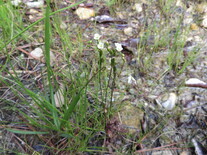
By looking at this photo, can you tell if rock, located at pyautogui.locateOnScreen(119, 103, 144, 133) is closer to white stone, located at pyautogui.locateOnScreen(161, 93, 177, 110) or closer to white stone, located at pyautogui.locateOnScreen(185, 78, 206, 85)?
white stone, located at pyautogui.locateOnScreen(161, 93, 177, 110)

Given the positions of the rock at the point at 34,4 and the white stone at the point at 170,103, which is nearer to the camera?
the white stone at the point at 170,103

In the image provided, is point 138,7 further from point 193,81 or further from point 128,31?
point 193,81

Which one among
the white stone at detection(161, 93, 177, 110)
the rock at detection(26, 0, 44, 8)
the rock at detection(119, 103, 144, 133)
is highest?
the rock at detection(26, 0, 44, 8)

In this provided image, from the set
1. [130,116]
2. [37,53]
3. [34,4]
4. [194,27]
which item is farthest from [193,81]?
[34,4]

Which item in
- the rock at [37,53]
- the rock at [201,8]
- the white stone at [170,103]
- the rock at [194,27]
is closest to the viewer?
the white stone at [170,103]

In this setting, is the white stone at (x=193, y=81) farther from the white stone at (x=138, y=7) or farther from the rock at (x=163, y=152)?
the white stone at (x=138, y=7)

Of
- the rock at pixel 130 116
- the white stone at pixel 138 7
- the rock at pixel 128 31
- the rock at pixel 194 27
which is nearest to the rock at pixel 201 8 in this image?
the rock at pixel 194 27

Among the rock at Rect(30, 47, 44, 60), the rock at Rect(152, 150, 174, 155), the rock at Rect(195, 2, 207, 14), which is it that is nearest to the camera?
the rock at Rect(152, 150, 174, 155)

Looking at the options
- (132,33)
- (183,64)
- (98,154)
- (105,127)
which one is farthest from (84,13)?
(98,154)

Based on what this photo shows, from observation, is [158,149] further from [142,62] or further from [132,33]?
[132,33]

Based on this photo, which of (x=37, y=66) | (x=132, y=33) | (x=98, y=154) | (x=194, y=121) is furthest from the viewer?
(x=132, y=33)

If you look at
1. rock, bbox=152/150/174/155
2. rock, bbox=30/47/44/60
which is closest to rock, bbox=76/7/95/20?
→ rock, bbox=30/47/44/60
